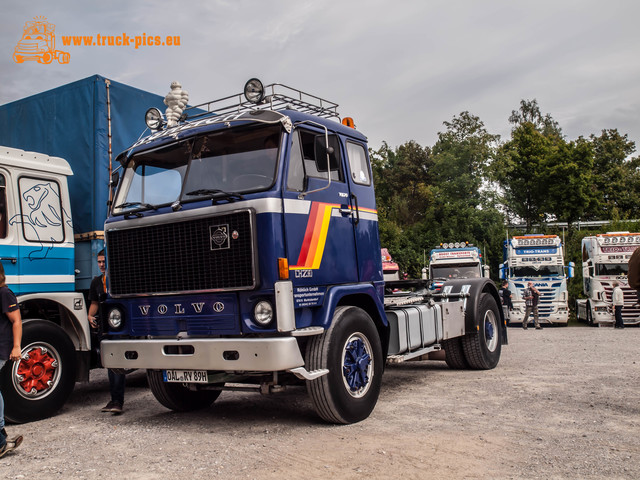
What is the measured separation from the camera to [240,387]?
655cm

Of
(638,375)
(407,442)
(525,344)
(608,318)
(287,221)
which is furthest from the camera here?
(608,318)

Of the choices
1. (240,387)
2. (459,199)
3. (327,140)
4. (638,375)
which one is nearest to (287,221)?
(327,140)

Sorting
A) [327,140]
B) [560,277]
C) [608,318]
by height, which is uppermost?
[327,140]

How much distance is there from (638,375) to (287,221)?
20.5ft

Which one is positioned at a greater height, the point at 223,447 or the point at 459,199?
the point at 459,199

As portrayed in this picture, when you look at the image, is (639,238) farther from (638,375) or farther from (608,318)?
(638,375)

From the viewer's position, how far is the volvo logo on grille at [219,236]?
604 cm

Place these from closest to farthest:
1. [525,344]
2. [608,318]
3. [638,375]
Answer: [638,375]
[525,344]
[608,318]

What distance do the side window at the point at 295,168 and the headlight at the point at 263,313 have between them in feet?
3.88

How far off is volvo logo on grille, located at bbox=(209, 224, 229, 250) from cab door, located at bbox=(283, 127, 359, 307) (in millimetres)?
579

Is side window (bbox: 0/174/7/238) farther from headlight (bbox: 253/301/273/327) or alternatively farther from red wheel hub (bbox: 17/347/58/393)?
headlight (bbox: 253/301/273/327)

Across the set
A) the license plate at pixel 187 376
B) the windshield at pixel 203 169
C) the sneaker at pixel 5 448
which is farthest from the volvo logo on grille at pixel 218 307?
the sneaker at pixel 5 448

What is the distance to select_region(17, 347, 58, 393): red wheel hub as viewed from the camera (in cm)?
713

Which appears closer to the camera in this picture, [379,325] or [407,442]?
[407,442]
